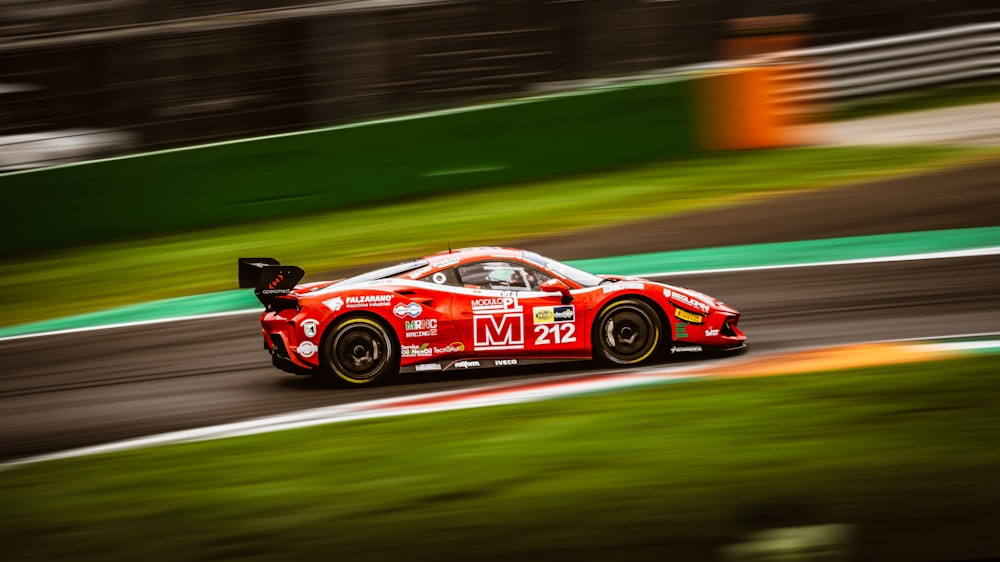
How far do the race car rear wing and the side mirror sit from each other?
1.99 meters

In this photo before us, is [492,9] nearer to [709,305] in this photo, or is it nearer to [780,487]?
[709,305]

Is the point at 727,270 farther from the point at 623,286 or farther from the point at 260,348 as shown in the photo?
the point at 260,348

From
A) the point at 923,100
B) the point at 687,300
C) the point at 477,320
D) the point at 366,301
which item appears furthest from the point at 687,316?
the point at 923,100

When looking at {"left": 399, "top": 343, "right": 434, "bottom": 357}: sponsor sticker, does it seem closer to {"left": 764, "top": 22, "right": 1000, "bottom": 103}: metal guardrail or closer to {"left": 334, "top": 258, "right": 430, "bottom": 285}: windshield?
{"left": 334, "top": 258, "right": 430, "bottom": 285}: windshield

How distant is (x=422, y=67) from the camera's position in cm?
1827

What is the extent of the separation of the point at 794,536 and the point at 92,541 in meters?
3.76

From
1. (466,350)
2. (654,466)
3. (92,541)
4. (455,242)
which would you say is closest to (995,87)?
(455,242)

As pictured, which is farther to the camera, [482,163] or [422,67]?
[422,67]

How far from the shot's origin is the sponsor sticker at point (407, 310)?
30.4 feet

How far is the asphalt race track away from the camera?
916 centimetres

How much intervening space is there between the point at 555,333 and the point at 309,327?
1961 mm

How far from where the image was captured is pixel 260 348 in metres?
11.1

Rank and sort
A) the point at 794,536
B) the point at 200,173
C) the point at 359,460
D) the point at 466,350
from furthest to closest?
the point at 200,173 → the point at 466,350 → the point at 359,460 → the point at 794,536

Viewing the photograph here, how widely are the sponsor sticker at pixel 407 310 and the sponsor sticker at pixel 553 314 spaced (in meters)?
0.92
